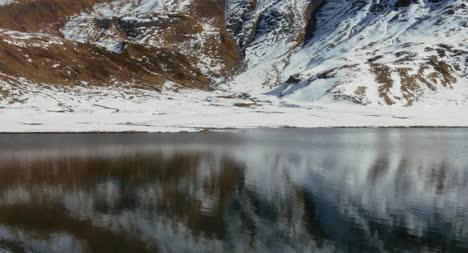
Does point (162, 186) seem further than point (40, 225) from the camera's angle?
Yes

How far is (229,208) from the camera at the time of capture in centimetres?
2425

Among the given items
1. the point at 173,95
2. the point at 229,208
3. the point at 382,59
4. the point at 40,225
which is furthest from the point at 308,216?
the point at 382,59

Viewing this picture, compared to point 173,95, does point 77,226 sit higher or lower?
lower

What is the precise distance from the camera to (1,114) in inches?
3841

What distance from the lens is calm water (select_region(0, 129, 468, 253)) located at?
1859 centimetres

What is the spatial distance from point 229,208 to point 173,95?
155669 mm

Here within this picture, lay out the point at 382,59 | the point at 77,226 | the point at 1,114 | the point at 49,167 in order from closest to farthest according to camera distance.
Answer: the point at 77,226 → the point at 49,167 → the point at 1,114 → the point at 382,59

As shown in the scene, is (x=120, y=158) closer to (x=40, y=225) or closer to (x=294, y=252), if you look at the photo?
(x=40, y=225)

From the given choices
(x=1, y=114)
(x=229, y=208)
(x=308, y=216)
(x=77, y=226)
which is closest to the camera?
(x=77, y=226)

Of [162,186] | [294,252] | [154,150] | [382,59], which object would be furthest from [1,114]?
[382,59]

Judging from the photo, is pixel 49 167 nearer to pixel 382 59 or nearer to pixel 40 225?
pixel 40 225

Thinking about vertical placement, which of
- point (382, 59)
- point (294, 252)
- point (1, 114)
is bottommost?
point (294, 252)

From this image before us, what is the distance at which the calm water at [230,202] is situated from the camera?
61.0 ft

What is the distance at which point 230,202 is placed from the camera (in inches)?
1009
